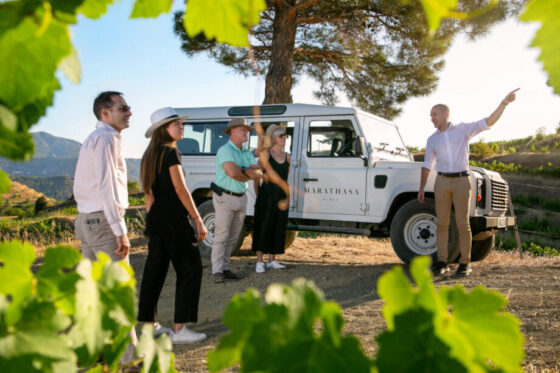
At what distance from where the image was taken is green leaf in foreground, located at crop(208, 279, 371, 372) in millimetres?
333

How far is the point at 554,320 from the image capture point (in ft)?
11.6

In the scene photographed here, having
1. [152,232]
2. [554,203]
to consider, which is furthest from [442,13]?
[554,203]

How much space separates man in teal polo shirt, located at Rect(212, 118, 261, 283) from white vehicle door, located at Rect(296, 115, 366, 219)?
127 centimetres

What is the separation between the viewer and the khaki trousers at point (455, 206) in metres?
5.11

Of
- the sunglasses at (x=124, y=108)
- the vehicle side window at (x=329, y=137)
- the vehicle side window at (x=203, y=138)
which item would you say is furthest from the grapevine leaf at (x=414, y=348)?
the vehicle side window at (x=203, y=138)

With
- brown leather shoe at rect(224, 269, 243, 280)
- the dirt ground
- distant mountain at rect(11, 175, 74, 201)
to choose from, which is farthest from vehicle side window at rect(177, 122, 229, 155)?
distant mountain at rect(11, 175, 74, 201)

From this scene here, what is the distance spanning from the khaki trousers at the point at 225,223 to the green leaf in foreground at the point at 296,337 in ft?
16.4

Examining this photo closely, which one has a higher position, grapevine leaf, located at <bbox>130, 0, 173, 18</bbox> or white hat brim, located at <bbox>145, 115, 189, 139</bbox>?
white hat brim, located at <bbox>145, 115, 189, 139</bbox>

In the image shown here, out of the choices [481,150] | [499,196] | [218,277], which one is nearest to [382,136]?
[499,196]

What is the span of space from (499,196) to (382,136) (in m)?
1.70

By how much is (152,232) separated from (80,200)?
2.20 feet

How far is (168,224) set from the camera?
3.38 metres

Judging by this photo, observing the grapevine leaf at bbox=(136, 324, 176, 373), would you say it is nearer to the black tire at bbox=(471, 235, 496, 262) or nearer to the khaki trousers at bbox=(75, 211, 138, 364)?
the khaki trousers at bbox=(75, 211, 138, 364)

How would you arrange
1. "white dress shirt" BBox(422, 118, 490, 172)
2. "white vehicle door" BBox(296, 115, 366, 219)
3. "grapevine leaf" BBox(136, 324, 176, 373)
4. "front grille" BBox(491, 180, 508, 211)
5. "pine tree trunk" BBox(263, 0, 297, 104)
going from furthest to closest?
"pine tree trunk" BBox(263, 0, 297, 104) < "white vehicle door" BBox(296, 115, 366, 219) < "front grille" BBox(491, 180, 508, 211) < "white dress shirt" BBox(422, 118, 490, 172) < "grapevine leaf" BBox(136, 324, 176, 373)
